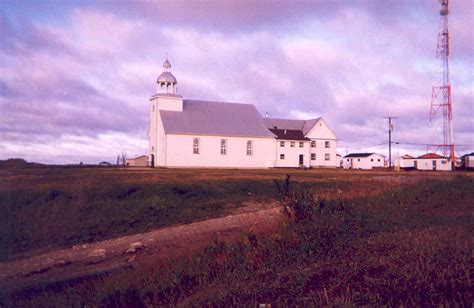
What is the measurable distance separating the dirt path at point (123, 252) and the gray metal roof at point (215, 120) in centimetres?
3706

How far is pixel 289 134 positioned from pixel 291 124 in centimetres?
410

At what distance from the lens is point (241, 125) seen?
56438 millimetres

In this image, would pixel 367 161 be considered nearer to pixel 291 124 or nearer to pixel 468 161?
pixel 468 161

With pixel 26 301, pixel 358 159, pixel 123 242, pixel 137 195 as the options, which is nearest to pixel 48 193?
pixel 137 195

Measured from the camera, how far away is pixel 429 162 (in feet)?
210

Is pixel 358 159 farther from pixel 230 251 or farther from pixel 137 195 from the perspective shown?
pixel 230 251

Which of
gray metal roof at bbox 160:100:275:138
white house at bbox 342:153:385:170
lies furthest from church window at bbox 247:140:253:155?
white house at bbox 342:153:385:170

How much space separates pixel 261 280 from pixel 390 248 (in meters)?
1.98

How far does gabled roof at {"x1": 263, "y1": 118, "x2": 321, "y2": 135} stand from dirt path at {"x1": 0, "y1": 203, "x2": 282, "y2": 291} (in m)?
47.4

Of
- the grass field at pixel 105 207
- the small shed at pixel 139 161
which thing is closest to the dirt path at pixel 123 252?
the grass field at pixel 105 207

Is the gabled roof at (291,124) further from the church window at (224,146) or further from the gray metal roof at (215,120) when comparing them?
the church window at (224,146)

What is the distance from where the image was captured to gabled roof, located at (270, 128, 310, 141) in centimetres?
5953

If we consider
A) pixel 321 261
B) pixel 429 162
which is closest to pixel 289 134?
pixel 429 162

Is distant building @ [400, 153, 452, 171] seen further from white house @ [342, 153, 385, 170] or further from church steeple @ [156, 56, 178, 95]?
church steeple @ [156, 56, 178, 95]
